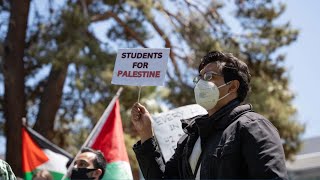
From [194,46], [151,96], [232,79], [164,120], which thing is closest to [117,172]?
[164,120]

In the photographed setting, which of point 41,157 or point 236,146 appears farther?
point 41,157

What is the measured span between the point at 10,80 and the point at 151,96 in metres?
2.30

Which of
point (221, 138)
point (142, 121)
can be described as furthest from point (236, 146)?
point (142, 121)

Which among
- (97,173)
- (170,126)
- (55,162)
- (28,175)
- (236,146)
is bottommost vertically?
(28,175)

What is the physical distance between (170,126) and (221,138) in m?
3.44

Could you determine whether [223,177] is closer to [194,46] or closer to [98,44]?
[98,44]

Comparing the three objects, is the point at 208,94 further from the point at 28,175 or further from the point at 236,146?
the point at 28,175

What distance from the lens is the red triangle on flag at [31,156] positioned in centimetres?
821

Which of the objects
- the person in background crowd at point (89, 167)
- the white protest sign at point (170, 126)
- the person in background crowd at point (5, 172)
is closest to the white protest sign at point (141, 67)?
the person in background crowd at point (5, 172)

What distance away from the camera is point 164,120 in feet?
20.1

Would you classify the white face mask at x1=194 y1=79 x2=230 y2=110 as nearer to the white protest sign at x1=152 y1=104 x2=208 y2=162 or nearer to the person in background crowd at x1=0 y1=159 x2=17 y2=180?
the person in background crowd at x1=0 y1=159 x2=17 y2=180

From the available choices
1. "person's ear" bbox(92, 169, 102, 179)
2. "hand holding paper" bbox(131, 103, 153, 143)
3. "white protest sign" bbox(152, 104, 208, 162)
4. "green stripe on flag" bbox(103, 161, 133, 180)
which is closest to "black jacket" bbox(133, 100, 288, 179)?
"hand holding paper" bbox(131, 103, 153, 143)

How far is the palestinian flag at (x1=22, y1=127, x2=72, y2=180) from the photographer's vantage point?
8.00m

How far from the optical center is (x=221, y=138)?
2.64 m
